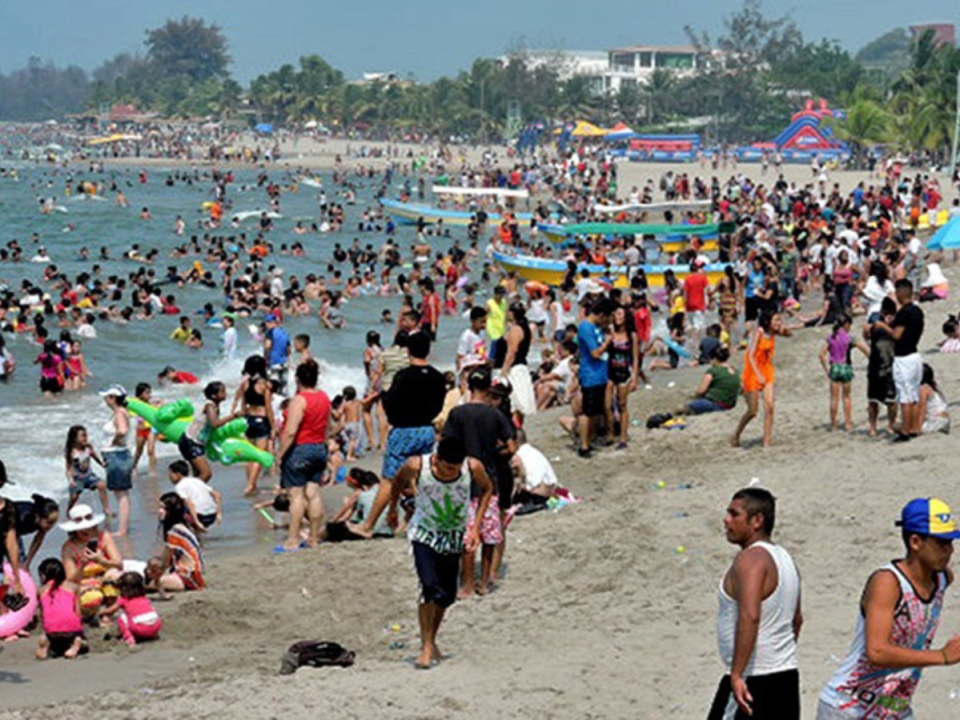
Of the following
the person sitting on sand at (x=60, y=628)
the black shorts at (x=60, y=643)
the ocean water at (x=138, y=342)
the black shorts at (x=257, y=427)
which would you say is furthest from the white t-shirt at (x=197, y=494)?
the black shorts at (x=60, y=643)

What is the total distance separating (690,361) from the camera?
20.3m

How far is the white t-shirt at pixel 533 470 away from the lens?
38.8 feet

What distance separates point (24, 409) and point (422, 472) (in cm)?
1356

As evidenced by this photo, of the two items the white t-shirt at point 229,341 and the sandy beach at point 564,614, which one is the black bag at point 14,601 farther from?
the white t-shirt at point 229,341

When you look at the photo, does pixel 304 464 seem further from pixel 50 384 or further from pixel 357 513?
pixel 50 384

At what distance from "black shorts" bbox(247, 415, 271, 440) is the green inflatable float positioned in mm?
86

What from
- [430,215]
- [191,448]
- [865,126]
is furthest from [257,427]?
[865,126]

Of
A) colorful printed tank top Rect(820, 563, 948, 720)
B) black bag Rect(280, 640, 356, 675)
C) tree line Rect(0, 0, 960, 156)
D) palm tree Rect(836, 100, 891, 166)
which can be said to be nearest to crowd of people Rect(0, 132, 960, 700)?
colorful printed tank top Rect(820, 563, 948, 720)

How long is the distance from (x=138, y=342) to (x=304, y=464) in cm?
1715

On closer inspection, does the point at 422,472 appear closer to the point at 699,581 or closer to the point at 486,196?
the point at 699,581

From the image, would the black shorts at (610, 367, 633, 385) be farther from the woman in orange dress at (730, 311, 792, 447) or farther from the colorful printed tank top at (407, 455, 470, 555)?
the colorful printed tank top at (407, 455, 470, 555)

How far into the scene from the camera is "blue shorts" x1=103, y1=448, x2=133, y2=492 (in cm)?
1347

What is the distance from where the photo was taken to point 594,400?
1383 cm

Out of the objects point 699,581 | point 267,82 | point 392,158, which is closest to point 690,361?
point 699,581
